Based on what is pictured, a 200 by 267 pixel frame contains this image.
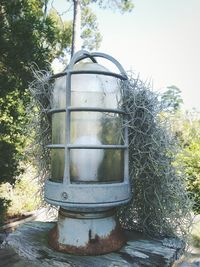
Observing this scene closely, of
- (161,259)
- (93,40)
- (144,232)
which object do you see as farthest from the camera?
(93,40)

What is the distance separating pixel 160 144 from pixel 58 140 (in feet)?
2.03

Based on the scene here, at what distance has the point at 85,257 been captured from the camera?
5.02 feet

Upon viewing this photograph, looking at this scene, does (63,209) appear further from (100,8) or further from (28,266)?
(100,8)

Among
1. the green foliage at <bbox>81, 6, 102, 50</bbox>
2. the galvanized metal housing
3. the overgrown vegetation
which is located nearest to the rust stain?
the galvanized metal housing

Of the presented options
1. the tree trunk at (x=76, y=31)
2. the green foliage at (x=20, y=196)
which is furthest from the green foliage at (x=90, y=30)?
the green foliage at (x=20, y=196)

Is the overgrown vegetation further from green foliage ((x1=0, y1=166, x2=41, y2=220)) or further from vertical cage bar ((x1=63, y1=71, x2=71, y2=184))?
green foliage ((x1=0, y1=166, x2=41, y2=220))

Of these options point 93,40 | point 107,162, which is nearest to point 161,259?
point 107,162

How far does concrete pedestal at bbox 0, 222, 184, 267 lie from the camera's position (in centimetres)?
147

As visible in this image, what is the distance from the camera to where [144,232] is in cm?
188

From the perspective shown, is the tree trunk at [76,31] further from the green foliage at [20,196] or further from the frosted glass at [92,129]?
the frosted glass at [92,129]

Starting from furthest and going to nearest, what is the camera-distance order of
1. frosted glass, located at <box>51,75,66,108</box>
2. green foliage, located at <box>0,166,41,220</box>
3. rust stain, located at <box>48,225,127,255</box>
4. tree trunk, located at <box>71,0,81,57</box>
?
tree trunk, located at <box>71,0,81,57</box>, green foliage, located at <box>0,166,41,220</box>, frosted glass, located at <box>51,75,66,108</box>, rust stain, located at <box>48,225,127,255</box>

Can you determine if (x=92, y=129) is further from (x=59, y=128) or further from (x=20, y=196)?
(x=20, y=196)

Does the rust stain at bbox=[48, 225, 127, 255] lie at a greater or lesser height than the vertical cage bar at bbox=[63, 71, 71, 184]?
lesser

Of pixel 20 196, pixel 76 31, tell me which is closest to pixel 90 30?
pixel 76 31
